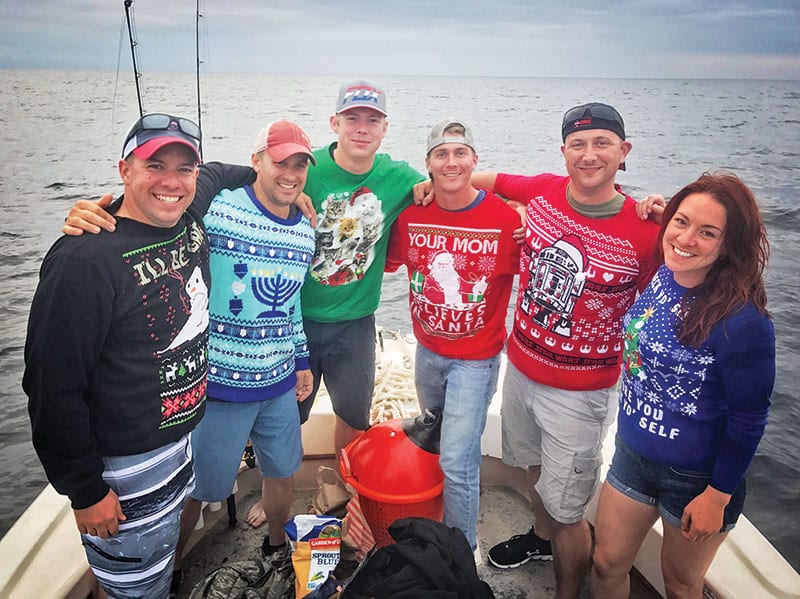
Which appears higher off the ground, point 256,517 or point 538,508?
point 538,508

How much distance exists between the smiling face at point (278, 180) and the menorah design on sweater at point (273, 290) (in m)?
0.29

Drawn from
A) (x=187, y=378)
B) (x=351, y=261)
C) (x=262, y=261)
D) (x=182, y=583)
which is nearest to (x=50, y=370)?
(x=187, y=378)

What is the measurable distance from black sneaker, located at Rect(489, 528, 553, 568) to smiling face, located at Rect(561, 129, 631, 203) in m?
1.90

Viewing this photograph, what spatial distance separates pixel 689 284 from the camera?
6.26ft

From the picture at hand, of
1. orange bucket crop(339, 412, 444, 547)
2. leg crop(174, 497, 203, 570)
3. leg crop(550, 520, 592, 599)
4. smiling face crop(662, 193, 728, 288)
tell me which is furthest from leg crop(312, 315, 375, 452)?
smiling face crop(662, 193, 728, 288)

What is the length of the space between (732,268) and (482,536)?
217cm

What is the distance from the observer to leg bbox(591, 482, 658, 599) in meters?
2.12

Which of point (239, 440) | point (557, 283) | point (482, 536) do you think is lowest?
point (482, 536)

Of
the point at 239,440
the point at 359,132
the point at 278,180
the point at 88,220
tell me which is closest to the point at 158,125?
the point at 88,220

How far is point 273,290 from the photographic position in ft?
7.70

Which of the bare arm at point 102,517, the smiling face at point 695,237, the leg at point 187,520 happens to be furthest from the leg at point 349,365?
the smiling face at point 695,237

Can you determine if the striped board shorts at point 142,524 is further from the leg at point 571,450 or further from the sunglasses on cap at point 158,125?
the leg at point 571,450

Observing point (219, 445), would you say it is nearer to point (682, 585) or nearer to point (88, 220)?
point (88, 220)

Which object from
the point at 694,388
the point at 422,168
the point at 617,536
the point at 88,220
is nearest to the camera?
the point at 88,220
